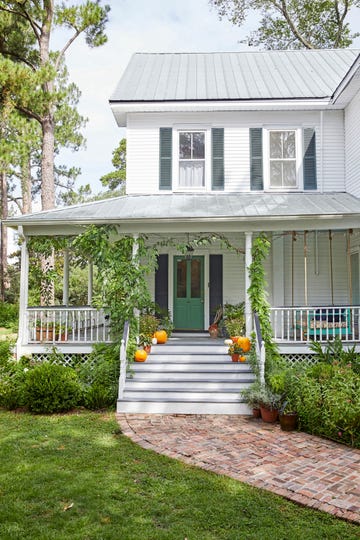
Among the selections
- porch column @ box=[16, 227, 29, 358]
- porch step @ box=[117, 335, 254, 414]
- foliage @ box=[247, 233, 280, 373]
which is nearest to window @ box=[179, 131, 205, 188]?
foliage @ box=[247, 233, 280, 373]

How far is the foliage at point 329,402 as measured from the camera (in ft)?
21.9

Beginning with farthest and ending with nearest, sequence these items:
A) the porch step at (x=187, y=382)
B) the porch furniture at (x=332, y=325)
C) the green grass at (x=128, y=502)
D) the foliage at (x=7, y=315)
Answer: the foliage at (x=7, y=315), the porch furniture at (x=332, y=325), the porch step at (x=187, y=382), the green grass at (x=128, y=502)

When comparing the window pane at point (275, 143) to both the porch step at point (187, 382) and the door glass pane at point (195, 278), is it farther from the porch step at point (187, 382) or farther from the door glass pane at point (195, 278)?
the porch step at point (187, 382)

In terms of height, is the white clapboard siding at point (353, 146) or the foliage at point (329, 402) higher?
the white clapboard siding at point (353, 146)

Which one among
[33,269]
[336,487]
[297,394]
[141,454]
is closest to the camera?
[336,487]

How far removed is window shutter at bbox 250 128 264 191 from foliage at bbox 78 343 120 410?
231 inches

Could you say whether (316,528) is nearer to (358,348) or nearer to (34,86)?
(358,348)

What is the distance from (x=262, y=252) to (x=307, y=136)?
4449 mm

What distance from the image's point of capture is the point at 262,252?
9609 millimetres

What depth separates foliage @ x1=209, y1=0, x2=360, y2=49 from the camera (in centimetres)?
2231

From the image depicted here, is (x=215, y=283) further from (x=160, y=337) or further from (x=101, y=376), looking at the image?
(x=101, y=376)

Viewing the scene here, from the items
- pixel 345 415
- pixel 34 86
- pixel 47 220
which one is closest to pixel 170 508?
pixel 345 415

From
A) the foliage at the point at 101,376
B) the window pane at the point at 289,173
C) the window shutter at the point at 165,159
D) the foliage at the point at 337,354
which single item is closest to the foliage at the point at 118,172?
the window shutter at the point at 165,159

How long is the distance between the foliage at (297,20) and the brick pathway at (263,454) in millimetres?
21074
